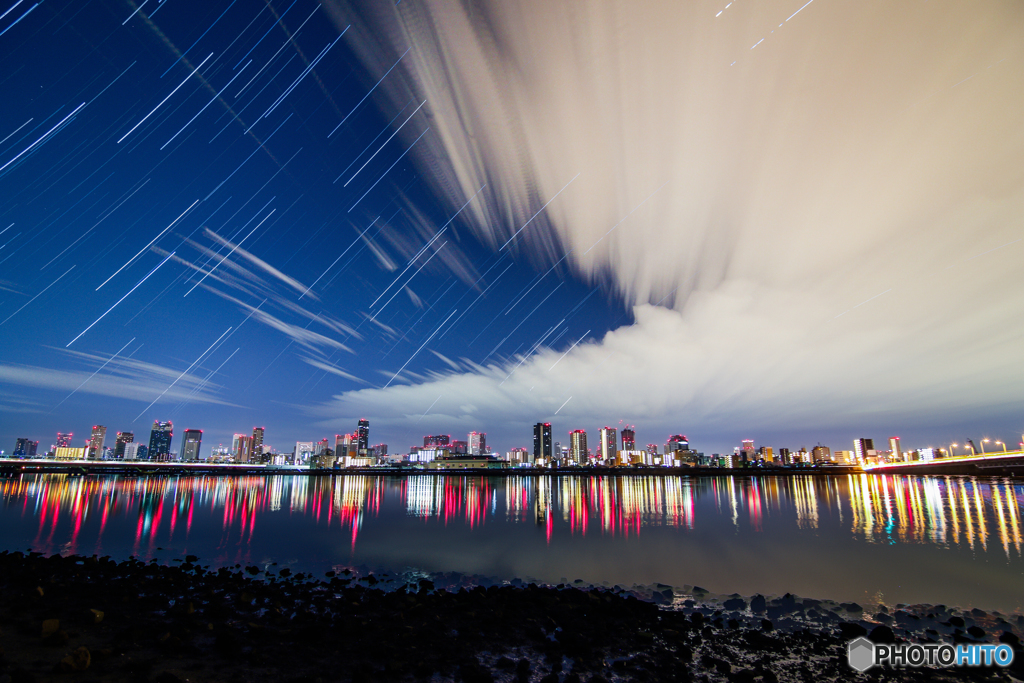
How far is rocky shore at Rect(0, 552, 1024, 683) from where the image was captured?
942 centimetres

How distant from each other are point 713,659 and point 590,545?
18722 mm

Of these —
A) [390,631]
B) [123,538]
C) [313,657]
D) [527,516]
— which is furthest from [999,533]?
[123,538]

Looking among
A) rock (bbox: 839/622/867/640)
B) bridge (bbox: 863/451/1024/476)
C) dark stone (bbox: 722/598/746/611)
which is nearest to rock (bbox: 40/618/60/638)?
dark stone (bbox: 722/598/746/611)

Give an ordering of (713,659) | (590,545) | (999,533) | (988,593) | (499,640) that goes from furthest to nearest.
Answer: (999,533)
(590,545)
(988,593)
(499,640)
(713,659)

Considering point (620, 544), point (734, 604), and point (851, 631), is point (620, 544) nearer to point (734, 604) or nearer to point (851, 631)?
point (734, 604)

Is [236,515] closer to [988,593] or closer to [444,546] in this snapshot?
[444,546]

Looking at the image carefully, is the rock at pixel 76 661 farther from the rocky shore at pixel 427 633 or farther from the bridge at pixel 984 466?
the bridge at pixel 984 466

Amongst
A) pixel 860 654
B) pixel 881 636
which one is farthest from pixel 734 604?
pixel 860 654

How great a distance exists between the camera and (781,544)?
2933 cm

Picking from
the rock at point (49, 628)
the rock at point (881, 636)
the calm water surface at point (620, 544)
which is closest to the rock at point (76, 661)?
the rock at point (49, 628)

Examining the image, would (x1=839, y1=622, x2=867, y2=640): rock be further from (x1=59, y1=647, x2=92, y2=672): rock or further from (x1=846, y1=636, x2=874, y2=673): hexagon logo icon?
(x1=59, y1=647, x2=92, y2=672): rock

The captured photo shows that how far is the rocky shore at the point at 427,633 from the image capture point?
9422 millimetres
